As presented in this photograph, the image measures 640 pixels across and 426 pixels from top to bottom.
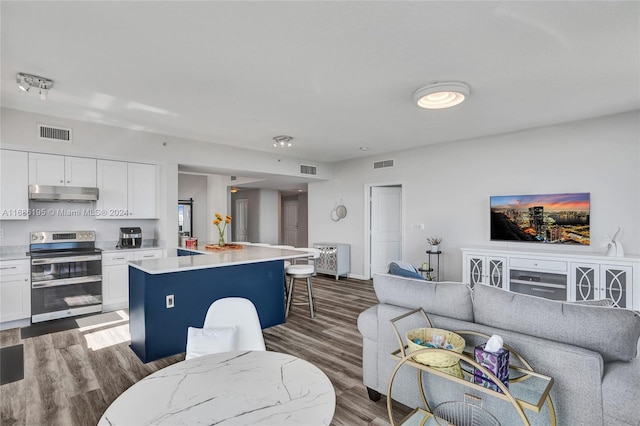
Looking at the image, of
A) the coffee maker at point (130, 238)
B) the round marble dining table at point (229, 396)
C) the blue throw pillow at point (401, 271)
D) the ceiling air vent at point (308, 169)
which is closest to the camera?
the round marble dining table at point (229, 396)

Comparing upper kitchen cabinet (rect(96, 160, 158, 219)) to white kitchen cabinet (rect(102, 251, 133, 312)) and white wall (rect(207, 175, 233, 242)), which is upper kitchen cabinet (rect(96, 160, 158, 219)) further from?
white wall (rect(207, 175, 233, 242))

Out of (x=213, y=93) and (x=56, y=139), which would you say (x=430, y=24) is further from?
(x=56, y=139)

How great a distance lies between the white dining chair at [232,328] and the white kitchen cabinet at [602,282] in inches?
157

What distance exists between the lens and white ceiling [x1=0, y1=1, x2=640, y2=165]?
2.02m

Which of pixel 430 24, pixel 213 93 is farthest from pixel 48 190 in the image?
pixel 430 24

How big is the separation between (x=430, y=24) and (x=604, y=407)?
231 centimetres

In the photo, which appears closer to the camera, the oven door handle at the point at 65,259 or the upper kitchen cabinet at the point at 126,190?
the oven door handle at the point at 65,259

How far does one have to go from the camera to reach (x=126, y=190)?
16.0 ft

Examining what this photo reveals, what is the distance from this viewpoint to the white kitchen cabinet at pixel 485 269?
14.8 feet

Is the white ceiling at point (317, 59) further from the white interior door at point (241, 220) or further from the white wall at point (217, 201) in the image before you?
the white interior door at point (241, 220)

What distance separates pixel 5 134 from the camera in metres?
3.66

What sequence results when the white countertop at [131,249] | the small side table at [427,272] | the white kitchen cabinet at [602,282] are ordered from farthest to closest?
the small side table at [427,272] → the white countertop at [131,249] → the white kitchen cabinet at [602,282]

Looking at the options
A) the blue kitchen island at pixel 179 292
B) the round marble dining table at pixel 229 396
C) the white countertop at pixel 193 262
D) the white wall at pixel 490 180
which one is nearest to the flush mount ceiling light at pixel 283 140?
the white countertop at pixel 193 262

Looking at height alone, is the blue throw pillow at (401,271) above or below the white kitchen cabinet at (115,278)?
above
